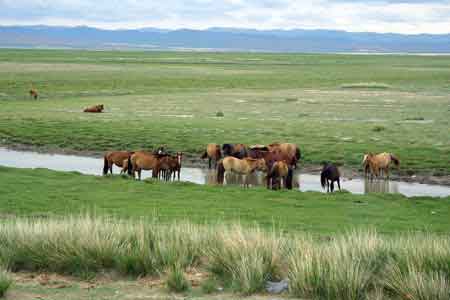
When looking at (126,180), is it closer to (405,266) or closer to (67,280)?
(67,280)

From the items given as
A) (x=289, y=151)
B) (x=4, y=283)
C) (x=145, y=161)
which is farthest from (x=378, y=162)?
(x=4, y=283)

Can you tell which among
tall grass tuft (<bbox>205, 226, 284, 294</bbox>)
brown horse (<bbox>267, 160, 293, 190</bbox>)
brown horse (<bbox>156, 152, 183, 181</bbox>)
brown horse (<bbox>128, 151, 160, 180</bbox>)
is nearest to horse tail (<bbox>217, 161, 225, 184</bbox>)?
brown horse (<bbox>156, 152, 183, 181</bbox>)

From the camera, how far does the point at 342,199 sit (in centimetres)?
1825

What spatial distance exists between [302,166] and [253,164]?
17.6 ft

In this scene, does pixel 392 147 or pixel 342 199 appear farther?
pixel 392 147

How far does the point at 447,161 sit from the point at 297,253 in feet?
56.6

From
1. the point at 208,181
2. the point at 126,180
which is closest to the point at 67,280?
the point at 126,180

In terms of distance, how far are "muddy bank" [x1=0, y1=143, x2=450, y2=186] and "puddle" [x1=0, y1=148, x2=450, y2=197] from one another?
50 centimetres

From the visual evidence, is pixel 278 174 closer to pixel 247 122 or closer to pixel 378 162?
pixel 378 162

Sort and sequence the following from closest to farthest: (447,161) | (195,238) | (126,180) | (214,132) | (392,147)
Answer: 1. (195,238)
2. (126,180)
3. (447,161)
4. (392,147)
5. (214,132)

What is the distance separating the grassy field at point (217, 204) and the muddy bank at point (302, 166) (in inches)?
209

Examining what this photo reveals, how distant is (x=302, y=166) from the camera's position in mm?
26359

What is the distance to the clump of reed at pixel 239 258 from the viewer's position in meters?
8.66

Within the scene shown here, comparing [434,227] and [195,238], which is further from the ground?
[195,238]
